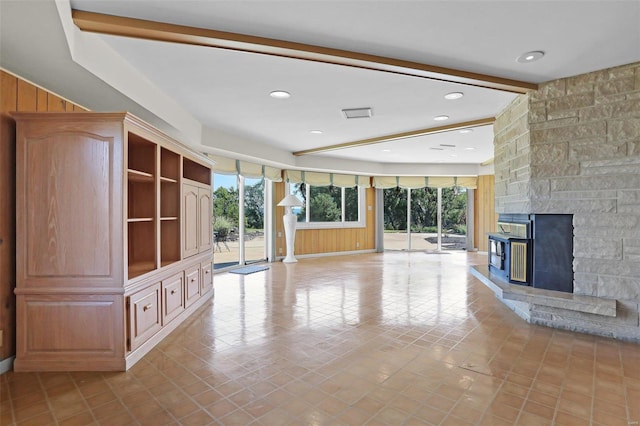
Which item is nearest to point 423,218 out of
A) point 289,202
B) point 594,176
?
point 289,202

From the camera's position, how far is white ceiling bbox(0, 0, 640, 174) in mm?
2129

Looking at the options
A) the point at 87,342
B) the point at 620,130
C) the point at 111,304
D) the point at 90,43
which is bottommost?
the point at 87,342

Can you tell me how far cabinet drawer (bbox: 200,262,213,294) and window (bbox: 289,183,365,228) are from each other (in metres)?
3.82

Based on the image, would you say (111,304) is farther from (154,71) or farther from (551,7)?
(551,7)

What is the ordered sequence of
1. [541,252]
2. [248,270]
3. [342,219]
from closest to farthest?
[541,252] < [248,270] < [342,219]

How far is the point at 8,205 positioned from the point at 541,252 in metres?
4.58

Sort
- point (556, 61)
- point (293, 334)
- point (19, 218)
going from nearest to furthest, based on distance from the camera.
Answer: point (19, 218) < point (556, 61) < point (293, 334)

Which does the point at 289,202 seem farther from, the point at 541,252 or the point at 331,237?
the point at 541,252

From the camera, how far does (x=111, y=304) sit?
8.11 ft

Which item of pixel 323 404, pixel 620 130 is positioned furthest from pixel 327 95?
pixel 323 404

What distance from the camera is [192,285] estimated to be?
12.6 feet

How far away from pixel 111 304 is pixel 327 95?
2822mm

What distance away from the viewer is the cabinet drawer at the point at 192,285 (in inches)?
144

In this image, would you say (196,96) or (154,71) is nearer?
(154,71)
